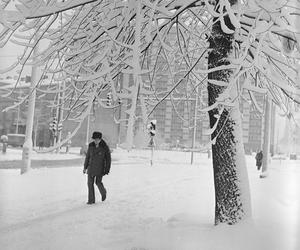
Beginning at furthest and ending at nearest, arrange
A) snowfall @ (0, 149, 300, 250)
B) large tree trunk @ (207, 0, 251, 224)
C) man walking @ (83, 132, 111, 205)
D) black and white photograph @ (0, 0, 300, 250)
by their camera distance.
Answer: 1. man walking @ (83, 132, 111, 205)
2. large tree trunk @ (207, 0, 251, 224)
3. snowfall @ (0, 149, 300, 250)
4. black and white photograph @ (0, 0, 300, 250)

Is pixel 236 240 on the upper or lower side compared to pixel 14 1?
lower

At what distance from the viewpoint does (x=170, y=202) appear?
8.67 m

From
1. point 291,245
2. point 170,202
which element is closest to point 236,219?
point 291,245

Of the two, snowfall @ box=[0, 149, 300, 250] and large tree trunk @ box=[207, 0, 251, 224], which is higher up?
large tree trunk @ box=[207, 0, 251, 224]

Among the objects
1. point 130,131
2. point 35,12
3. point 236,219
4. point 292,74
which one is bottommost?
point 236,219

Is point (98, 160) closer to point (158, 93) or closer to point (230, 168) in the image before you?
point (158, 93)

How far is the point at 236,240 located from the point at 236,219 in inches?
27.4

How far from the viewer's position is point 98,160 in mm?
8555

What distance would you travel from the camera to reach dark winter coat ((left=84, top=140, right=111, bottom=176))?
8.52 m

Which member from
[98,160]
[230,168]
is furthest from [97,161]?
[230,168]

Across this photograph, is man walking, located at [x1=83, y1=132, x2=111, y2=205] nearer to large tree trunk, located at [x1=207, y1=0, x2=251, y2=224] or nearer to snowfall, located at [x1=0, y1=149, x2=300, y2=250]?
snowfall, located at [x1=0, y1=149, x2=300, y2=250]

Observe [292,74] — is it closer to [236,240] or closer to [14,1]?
[236,240]

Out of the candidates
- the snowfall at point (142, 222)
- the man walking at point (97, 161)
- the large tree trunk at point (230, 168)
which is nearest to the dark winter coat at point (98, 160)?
the man walking at point (97, 161)

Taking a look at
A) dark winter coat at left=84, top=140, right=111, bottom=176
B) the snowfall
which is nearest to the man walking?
dark winter coat at left=84, top=140, right=111, bottom=176
